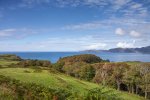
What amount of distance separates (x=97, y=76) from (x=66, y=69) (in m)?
14.4

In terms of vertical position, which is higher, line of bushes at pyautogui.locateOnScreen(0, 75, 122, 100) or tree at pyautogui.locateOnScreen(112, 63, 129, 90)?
line of bushes at pyautogui.locateOnScreen(0, 75, 122, 100)

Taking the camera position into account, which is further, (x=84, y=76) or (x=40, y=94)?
(x=84, y=76)

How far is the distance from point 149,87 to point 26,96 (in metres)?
62.6

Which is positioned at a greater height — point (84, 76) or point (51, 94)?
point (51, 94)

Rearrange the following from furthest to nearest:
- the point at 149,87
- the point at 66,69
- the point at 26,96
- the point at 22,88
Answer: the point at 66,69
the point at 149,87
the point at 22,88
the point at 26,96

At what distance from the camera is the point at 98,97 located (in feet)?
42.1

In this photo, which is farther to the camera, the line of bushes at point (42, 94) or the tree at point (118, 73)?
the tree at point (118, 73)

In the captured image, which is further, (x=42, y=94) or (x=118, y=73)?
(x=118, y=73)

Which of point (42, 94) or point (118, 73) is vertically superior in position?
point (42, 94)

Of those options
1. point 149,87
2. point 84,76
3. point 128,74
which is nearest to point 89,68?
point 84,76

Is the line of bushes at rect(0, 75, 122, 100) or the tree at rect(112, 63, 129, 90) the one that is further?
the tree at rect(112, 63, 129, 90)

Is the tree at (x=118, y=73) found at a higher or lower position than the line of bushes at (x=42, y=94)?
lower

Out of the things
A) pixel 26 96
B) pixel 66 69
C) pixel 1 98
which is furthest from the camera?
pixel 66 69

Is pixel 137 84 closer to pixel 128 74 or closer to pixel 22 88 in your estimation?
pixel 128 74
